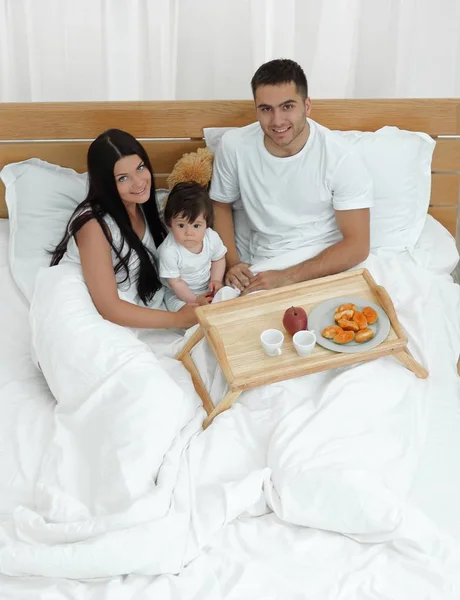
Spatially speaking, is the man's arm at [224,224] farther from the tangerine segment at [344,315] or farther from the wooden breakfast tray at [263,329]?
the tangerine segment at [344,315]

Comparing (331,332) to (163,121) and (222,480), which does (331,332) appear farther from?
(163,121)

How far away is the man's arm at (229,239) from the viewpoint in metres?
2.33

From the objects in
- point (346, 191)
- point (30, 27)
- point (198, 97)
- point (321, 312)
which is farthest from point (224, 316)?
point (30, 27)

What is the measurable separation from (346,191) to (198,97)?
0.71 meters

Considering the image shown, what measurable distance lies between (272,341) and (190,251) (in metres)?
0.43

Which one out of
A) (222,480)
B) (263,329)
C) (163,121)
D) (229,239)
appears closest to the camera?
(222,480)

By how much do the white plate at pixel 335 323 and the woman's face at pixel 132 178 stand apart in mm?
568

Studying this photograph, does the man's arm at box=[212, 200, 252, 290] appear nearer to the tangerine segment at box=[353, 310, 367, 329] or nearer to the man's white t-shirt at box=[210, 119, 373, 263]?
the man's white t-shirt at box=[210, 119, 373, 263]

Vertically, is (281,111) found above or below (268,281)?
above

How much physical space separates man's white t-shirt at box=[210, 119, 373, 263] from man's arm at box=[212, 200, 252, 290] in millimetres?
33

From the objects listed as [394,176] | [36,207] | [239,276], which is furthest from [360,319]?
[36,207]

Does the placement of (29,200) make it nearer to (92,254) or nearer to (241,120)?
(92,254)

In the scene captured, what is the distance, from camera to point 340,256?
229cm

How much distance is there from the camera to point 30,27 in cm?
255
